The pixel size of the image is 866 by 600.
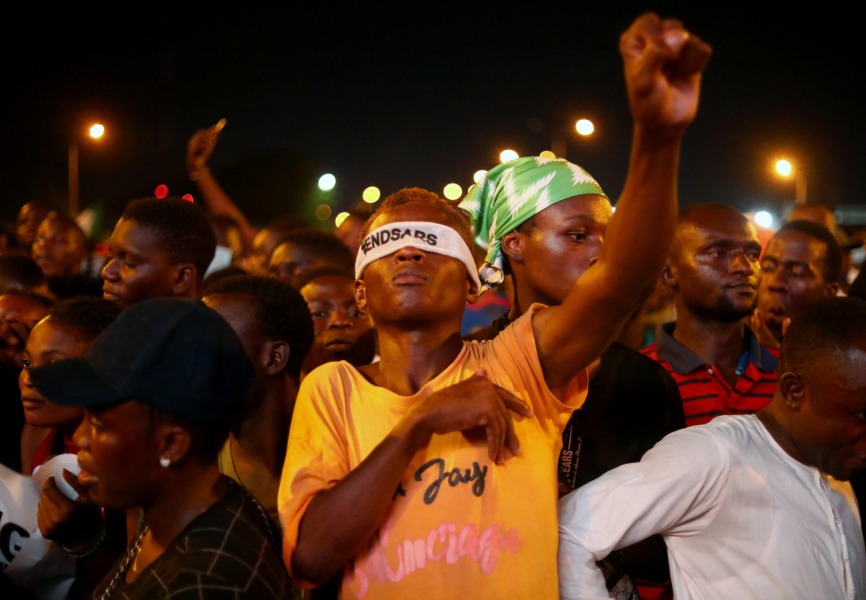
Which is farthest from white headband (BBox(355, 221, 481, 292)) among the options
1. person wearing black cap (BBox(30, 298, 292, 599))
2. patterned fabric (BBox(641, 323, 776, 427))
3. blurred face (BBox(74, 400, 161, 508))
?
patterned fabric (BBox(641, 323, 776, 427))

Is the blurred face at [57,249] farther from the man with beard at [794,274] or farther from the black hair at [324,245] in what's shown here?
the man with beard at [794,274]

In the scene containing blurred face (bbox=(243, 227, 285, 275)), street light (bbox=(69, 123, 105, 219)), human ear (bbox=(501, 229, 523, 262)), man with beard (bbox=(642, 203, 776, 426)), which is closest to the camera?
human ear (bbox=(501, 229, 523, 262))

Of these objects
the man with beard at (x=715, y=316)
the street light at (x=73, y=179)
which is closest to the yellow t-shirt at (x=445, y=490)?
the man with beard at (x=715, y=316)

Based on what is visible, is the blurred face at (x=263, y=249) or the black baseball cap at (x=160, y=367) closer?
the black baseball cap at (x=160, y=367)

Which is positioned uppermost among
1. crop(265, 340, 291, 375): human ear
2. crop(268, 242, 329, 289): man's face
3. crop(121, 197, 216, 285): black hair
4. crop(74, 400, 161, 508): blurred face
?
crop(268, 242, 329, 289): man's face

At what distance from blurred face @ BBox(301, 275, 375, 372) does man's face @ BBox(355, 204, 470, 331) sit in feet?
6.30

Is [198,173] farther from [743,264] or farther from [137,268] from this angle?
[743,264]

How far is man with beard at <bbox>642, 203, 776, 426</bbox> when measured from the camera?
432 cm

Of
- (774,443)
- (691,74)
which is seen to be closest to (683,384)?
(774,443)

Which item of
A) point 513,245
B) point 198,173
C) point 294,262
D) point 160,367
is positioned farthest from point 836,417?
point 198,173

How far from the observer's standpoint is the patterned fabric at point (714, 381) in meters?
4.18

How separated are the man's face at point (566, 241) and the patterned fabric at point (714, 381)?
1233 mm

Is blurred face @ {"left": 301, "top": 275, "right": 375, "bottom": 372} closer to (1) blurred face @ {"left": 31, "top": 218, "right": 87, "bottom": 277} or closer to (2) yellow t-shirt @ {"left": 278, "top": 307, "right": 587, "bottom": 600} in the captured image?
(2) yellow t-shirt @ {"left": 278, "top": 307, "right": 587, "bottom": 600}

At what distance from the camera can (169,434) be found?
2316 millimetres
